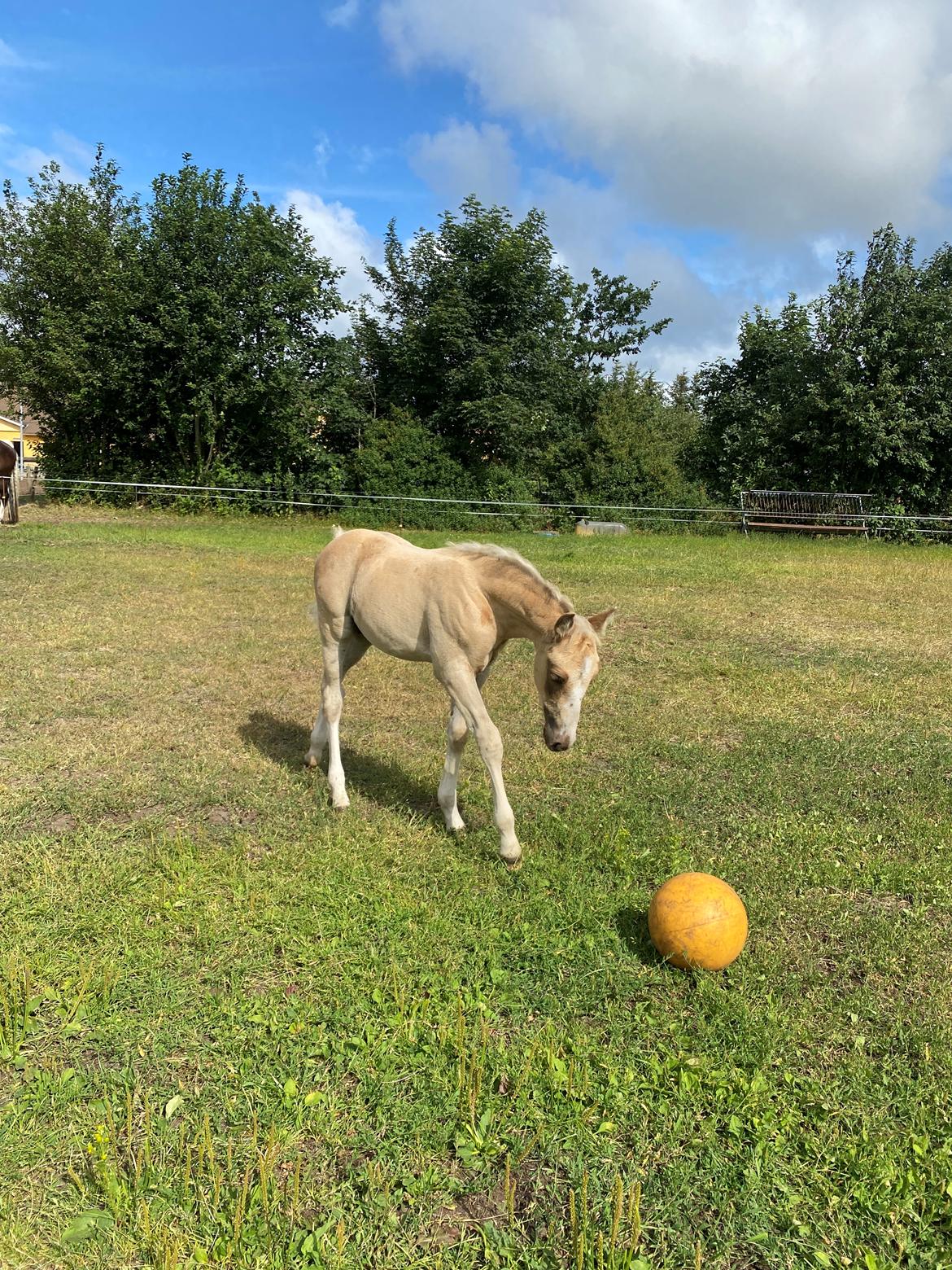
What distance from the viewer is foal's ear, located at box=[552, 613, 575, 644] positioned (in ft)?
12.7

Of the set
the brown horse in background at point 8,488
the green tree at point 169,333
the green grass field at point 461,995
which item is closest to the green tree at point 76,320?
the green tree at point 169,333

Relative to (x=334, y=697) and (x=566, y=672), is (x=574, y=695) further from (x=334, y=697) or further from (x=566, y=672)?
(x=334, y=697)

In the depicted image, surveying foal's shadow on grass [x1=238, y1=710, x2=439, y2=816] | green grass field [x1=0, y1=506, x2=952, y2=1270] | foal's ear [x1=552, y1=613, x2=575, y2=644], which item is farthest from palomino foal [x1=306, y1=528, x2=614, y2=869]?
green grass field [x1=0, y1=506, x2=952, y2=1270]

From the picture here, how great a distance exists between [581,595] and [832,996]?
31.2ft

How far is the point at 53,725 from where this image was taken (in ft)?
19.7

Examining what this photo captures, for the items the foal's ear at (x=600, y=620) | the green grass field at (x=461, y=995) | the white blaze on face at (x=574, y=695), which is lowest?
the green grass field at (x=461, y=995)

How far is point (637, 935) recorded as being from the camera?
3.60 m

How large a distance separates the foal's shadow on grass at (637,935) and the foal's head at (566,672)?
88 centimetres

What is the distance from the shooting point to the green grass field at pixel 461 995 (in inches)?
87.2

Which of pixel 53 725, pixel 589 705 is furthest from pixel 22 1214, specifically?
pixel 589 705

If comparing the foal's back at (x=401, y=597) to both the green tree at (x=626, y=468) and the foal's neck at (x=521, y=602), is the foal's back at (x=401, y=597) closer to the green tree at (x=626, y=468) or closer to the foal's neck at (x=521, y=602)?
the foal's neck at (x=521, y=602)

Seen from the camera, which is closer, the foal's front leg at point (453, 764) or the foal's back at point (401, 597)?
the foal's back at point (401, 597)

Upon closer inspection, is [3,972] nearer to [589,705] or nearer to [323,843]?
[323,843]

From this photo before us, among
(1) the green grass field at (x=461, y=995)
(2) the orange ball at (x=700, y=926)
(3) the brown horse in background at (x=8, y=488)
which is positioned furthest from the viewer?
(3) the brown horse in background at (x=8, y=488)
